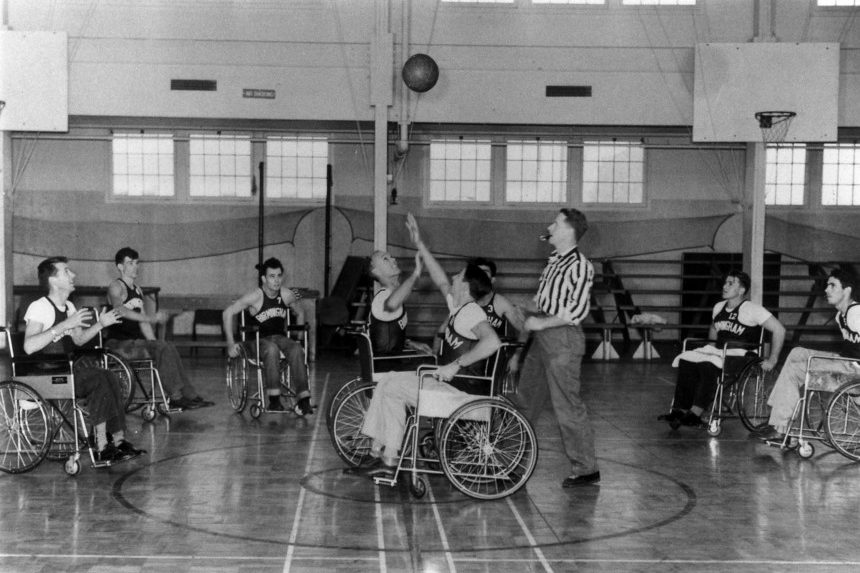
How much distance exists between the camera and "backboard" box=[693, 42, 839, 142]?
10.3m

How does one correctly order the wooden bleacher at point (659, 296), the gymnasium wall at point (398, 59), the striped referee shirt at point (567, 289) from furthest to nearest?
the wooden bleacher at point (659, 296) → the gymnasium wall at point (398, 59) → the striped referee shirt at point (567, 289)

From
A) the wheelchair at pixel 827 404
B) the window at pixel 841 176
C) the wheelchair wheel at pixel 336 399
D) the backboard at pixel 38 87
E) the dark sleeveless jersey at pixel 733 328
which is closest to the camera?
the wheelchair wheel at pixel 336 399

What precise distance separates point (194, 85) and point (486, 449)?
22.9 ft

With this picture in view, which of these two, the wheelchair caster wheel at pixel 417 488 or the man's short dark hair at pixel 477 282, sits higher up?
the man's short dark hair at pixel 477 282

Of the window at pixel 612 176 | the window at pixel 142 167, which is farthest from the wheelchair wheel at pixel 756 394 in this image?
the window at pixel 142 167

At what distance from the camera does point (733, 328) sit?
6609 mm

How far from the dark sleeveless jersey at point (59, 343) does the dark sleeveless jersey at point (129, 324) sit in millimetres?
1608

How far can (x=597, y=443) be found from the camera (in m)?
6.26

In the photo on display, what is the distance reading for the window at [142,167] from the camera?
13.0 m

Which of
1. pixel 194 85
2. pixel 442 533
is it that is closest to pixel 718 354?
pixel 442 533

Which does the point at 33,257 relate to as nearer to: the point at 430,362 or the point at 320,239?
the point at 320,239

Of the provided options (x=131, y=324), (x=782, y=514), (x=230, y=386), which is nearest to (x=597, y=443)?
(x=782, y=514)

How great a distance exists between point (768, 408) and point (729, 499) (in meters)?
2.85

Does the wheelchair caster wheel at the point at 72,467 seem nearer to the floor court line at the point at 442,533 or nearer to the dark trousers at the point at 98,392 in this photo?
the dark trousers at the point at 98,392
